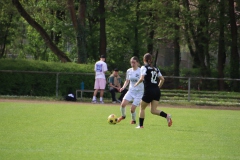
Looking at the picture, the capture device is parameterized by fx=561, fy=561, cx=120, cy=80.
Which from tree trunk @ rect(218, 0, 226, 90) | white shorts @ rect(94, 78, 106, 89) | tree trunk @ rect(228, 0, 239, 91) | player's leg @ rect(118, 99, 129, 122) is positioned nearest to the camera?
player's leg @ rect(118, 99, 129, 122)

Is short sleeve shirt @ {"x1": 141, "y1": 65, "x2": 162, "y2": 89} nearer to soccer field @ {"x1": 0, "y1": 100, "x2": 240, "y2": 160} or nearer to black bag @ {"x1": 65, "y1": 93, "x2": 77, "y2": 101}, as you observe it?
soccer field @ {"x1": 0, "y1": 100, "x2": 240, "y2": 160}

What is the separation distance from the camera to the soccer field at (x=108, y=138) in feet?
32.7

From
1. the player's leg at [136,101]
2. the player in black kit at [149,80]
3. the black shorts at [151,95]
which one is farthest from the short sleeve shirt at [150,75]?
the player's leg at [136,101]

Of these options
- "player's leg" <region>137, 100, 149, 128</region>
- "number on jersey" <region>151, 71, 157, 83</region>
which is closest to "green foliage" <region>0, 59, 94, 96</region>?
"player's leg" <region>137, 100, 149, 128</region>

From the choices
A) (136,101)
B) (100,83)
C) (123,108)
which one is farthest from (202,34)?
(136,101)

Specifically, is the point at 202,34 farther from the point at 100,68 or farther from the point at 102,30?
the point at 100,68

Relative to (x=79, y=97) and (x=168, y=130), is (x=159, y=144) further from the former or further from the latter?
(x=79, y=97)

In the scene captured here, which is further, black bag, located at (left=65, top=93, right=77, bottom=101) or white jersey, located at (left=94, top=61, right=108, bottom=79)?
black bag, located at (left=65, top=93, right=77, bottom=101)

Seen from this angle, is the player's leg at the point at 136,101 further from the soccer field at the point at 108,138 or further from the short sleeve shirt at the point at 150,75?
the short sleeve shirt at the point at 150,75

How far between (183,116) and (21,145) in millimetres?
9975

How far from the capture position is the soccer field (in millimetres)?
9961

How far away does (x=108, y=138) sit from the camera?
12266mm

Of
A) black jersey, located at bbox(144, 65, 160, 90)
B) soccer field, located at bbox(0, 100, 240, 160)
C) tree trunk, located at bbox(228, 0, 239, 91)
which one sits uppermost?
tree trunk, located at bbox(228, 0, 239, 91)

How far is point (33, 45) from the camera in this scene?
5106cm
